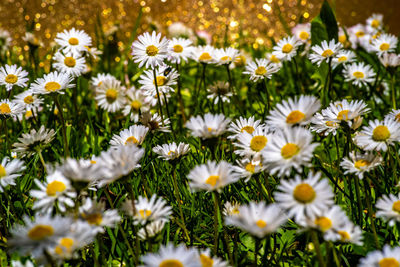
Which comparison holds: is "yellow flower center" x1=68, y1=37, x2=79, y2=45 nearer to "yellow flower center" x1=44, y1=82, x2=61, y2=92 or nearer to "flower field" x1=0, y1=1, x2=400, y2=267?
"flower field" x1=0, y1=1, x2=400, y2=267

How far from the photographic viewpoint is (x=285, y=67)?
7.38 ft

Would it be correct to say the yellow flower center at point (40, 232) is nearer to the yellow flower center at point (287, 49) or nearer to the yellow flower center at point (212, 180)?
the yellow flower center at point (212, 180)

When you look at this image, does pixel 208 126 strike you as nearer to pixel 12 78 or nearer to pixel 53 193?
pixel 53 193

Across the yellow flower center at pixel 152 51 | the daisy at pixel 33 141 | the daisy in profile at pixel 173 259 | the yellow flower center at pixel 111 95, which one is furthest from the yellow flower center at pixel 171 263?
the yellow flower center at pixel 111 95

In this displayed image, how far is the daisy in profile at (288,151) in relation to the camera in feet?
2.58

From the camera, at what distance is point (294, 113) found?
35.4 inches

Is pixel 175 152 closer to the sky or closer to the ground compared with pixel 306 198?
closer to the sky

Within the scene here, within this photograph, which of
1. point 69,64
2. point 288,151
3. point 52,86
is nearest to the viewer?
point 288,151

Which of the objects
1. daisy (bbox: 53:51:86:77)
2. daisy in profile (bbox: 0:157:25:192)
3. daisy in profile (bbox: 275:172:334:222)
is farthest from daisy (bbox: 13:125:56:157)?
daisy in profile (bbox: 275:172:334:222)

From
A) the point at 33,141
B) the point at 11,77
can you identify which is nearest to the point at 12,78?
the point at 11,77

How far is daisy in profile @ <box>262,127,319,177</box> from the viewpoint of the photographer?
0.79m

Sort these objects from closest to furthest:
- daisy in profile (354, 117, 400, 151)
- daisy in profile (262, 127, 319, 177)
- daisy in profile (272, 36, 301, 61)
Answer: daisy in profile (262, 127, 319, 177) → daisy in profile (354, 117, 400, 151) → daisy in profile (272, 36, 301, 61)

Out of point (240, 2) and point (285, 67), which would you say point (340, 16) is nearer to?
point (240, 2)

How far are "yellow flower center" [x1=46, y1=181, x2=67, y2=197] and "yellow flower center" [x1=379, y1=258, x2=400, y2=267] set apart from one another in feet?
1.99
